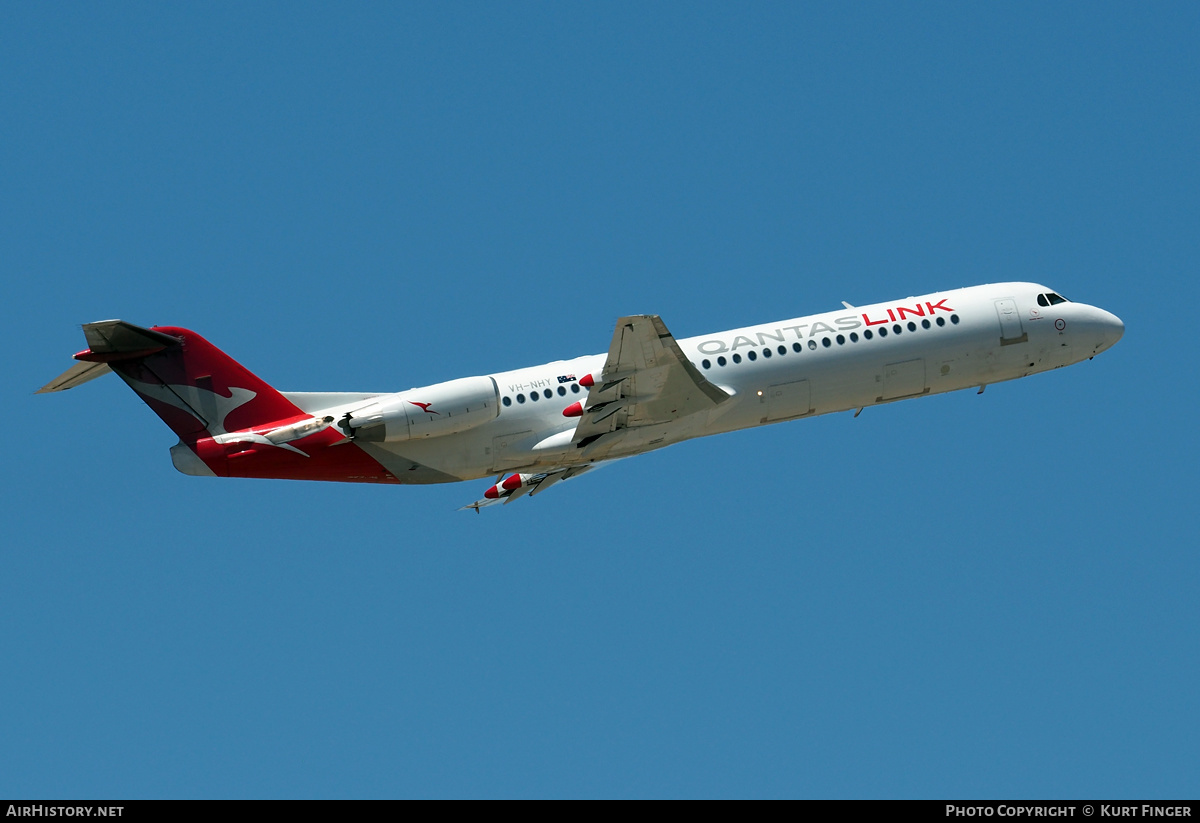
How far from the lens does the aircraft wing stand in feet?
106

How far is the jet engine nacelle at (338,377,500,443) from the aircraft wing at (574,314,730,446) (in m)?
2.67

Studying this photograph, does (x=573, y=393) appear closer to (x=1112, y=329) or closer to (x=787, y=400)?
(x=787, y=400)

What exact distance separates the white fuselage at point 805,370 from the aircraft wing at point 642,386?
449mm

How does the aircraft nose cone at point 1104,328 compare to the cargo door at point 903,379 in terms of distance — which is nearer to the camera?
the cargo door at point 903,379

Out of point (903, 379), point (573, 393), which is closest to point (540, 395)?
point (573, 393)

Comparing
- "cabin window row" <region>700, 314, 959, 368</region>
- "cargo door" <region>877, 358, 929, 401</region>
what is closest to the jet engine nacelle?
"cabin window row" <region>700, 314, 959, 368</region>

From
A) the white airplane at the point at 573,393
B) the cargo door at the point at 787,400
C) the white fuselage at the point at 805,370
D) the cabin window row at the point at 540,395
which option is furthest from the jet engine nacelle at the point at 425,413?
the cargo door at the point at 787,400

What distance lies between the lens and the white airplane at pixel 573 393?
109ft

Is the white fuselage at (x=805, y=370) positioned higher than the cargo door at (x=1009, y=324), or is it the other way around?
the cargo door at (x=1009, y=324)

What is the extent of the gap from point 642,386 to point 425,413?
17.4 ft

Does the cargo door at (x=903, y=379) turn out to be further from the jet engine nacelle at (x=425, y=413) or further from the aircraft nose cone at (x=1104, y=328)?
the jet engine nacelle at (x=425, y=413)

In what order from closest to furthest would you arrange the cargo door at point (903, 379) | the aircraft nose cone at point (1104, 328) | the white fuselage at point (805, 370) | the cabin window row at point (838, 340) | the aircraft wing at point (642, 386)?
the aircraft wing at point (642, 386) → the white fuselage at point (805, 370) → the cabin window row at point (838, 340) → the cargo door at point (903, 379) → the aircraft nose cone at point (1104, 328)

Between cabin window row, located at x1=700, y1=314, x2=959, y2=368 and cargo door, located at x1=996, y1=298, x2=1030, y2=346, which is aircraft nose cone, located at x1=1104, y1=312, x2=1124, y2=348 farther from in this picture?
cabin window row, located at x1=700, y1=314, x2=959, y2=368

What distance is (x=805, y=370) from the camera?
36.3 metres
